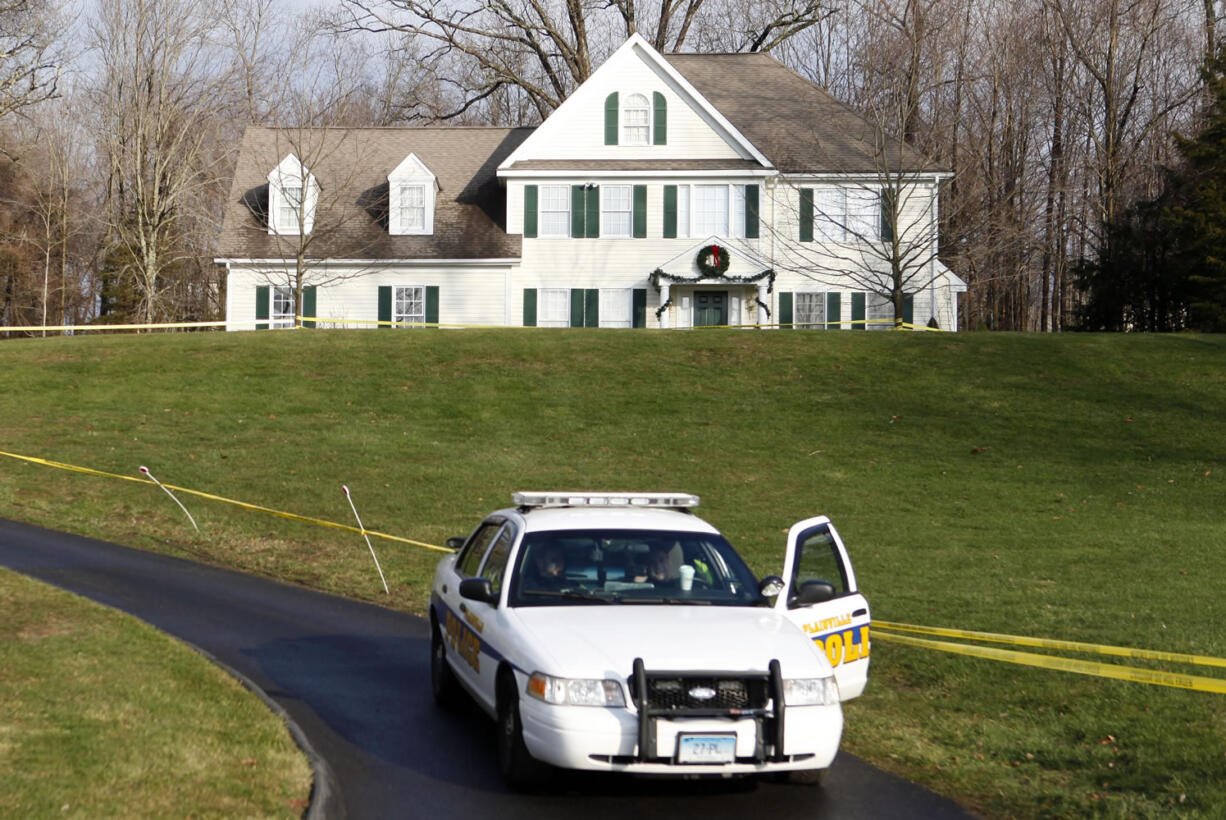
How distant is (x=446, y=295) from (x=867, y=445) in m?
19.8

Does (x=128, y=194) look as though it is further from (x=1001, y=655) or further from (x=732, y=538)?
(x=1001, y=655)

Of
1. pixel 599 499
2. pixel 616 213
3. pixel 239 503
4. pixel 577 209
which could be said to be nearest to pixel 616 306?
pixel 616 213

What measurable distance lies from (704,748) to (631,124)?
3550 centimetres

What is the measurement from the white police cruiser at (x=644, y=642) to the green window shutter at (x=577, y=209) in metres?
31.4

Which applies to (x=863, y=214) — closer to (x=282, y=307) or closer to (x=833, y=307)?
(x=833, y=307)

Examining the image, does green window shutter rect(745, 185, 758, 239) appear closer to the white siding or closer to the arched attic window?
the white siding

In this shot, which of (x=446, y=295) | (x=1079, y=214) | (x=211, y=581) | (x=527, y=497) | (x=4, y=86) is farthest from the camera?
(x=1079, y=214)

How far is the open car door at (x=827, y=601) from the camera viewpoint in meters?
8.24

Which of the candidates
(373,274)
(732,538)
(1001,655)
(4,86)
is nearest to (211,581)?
(732,538)

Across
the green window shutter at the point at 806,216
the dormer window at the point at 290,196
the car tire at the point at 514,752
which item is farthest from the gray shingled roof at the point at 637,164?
the car tire at the point at 514,752

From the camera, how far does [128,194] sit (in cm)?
5900

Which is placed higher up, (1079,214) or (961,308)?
(1079,214)

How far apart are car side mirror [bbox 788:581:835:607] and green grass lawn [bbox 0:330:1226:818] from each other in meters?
1.15

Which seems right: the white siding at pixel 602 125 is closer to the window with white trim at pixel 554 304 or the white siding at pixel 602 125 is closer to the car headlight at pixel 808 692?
the window with white trim at pixel 554 304
